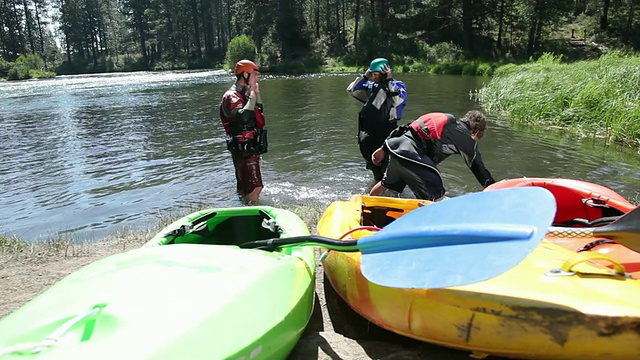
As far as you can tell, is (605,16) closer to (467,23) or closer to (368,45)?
(467,23)

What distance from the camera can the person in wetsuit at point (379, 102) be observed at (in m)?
5.61

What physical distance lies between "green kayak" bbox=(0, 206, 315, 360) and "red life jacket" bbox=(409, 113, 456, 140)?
2098 millimetres

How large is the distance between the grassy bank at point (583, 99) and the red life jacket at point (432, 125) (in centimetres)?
621

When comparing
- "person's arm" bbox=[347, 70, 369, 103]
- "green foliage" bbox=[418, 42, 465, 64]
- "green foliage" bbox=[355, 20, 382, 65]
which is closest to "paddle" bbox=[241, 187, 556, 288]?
"person's arm" bbox=[347, 70, 369, 103]

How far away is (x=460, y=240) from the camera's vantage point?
214 cm

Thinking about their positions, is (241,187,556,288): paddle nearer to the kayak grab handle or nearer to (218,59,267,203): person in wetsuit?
the kayak grab handle

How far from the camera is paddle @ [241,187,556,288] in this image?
1.92 m

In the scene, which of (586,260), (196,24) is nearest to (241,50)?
(196,24)

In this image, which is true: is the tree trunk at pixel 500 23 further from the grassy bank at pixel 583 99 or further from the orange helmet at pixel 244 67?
the orange helmet at pixel 244 67

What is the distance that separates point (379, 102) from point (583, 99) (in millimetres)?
7084

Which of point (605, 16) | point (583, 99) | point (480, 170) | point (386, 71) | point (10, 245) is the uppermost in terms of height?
point (605, 16)

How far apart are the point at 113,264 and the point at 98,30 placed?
7992 centimetres

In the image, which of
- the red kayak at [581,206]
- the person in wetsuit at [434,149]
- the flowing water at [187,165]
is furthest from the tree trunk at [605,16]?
the red kayak at [581,206]

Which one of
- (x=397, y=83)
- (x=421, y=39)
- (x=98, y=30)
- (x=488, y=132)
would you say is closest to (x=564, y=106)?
(x=488, y=132)
